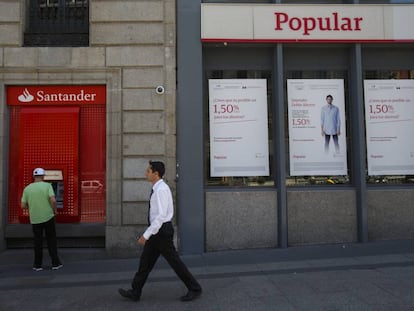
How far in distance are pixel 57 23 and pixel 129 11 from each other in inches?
63.4

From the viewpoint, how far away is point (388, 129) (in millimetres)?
9797

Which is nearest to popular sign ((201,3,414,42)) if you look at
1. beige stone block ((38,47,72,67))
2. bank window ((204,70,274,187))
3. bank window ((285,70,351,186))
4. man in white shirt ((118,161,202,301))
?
bank window ((285,70,351,186))

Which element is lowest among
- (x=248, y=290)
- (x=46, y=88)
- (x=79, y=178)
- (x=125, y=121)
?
(x=248, y=290)

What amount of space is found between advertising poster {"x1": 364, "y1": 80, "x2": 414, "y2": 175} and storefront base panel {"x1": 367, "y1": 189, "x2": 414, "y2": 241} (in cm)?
56

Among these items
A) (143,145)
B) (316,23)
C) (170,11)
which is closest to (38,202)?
(143,145)

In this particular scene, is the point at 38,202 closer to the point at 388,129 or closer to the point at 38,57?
the point at 38,57

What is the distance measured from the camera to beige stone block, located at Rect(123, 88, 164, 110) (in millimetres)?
8961

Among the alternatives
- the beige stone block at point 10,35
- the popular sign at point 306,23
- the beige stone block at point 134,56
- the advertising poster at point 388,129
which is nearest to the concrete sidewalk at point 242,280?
the advertising poster at point 388,129

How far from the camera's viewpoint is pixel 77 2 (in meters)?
9.41

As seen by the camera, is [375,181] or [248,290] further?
[375,181]

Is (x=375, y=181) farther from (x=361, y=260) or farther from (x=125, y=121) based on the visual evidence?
(x=125, y=121)

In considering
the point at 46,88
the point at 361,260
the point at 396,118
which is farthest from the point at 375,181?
the point at 46,88

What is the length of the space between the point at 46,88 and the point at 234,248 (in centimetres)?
515

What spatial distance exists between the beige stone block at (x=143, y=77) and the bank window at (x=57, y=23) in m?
1.17
